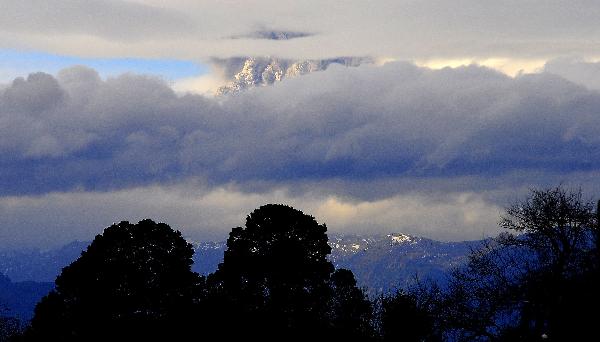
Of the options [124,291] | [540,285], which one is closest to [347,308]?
[124,291]

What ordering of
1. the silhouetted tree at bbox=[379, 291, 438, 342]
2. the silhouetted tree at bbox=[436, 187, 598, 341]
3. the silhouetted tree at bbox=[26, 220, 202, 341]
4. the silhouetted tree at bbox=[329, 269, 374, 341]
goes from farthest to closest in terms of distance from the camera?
the silhouetted tree at bbox=[26, 220, 202, 341], the silhouetted tree at bbox=[329, 269, 374, 341], the silhouetted tree at bbox=[379, 291, 438, 342], the silhouetted tree at bbox=[436, 187, 598, 341]

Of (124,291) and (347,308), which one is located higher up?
(124,291)

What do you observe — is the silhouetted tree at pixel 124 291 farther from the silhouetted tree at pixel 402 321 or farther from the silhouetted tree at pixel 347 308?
the silhouetted tree at pixel 402 321

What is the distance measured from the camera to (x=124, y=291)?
9850cm

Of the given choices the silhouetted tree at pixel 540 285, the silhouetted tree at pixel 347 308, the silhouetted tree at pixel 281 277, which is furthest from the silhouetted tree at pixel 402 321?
the silhouetted tree at pixel 540 285

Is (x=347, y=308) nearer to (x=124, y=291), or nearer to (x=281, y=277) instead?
(x=281, y=277)

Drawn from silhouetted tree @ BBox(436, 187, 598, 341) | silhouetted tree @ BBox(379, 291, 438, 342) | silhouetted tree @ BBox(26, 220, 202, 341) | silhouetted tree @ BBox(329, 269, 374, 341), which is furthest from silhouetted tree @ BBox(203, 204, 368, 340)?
silhouetted tree @ BBox(436, 187, 598, 341)

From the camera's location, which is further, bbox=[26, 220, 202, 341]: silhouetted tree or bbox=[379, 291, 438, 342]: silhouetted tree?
bbox=[26, 220, 202, 341]: silhouetted tree

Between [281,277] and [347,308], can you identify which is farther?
[281,277]

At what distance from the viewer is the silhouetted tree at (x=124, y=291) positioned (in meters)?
96.6

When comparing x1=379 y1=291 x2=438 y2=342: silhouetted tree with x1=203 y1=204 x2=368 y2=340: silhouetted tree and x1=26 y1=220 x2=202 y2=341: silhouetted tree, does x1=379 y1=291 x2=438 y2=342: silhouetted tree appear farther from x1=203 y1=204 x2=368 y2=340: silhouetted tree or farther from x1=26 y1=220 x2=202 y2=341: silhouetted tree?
x1=26 y1=220 x2=202 y2=341: silhouetted tree

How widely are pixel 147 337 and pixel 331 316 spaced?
64.1ft

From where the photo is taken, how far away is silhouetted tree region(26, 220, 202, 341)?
9662 centimetres

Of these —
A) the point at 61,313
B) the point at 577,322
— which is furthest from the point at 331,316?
the point at 577,322
